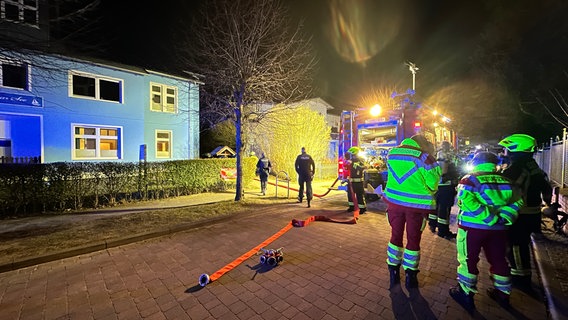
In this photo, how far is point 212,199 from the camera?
976 centimetres

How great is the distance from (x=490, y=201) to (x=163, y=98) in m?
18.6

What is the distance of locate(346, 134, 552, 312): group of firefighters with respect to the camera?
3033 millimetres

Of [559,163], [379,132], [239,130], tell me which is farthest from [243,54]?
[559,163]

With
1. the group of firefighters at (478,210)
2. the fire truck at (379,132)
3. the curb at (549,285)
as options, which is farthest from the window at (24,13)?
the curb at (549,285)

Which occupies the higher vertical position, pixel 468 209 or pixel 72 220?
pixel 468 209

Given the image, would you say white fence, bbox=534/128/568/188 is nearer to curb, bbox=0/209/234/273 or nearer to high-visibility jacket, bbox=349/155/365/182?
high-visibility jacket, bbox=349/155/365/182

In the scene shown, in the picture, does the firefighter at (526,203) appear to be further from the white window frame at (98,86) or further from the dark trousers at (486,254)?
the white window frame at (98,86)

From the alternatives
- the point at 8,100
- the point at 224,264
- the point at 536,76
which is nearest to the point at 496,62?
the point at 536,76

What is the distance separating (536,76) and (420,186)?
1563 cm

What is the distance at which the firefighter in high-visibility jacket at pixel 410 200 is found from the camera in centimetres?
351

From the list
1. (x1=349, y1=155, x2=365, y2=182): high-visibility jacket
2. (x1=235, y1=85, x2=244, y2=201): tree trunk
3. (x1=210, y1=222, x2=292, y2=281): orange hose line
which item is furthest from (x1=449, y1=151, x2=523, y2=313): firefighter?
(x1=235, y1=85, x2=244, y2=201): tree trunk

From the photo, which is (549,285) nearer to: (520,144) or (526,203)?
(526,203)

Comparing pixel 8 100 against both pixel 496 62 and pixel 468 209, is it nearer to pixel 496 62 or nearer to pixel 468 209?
pixel 468 209

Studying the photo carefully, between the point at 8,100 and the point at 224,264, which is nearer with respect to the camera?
the point at 224,264
